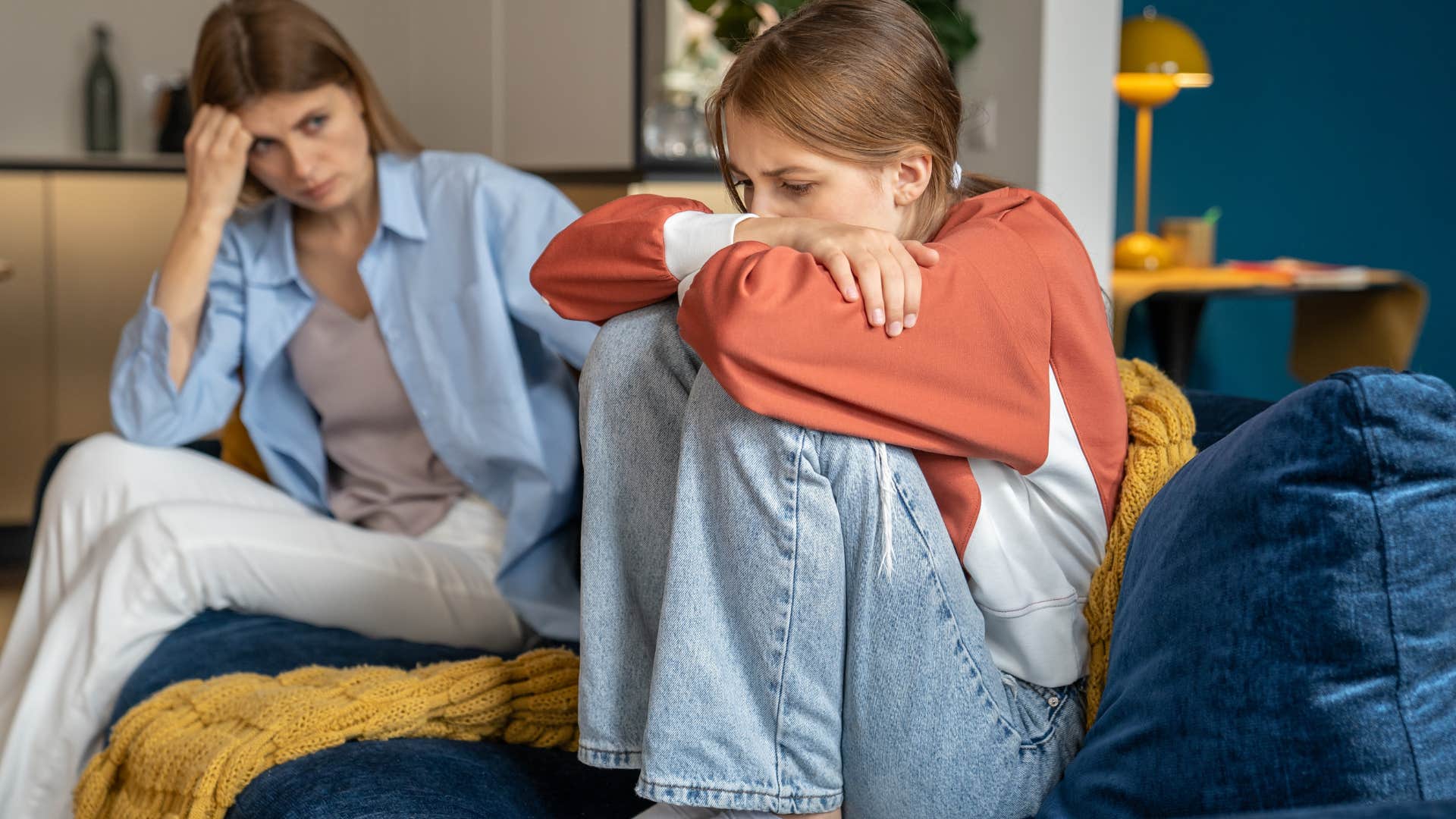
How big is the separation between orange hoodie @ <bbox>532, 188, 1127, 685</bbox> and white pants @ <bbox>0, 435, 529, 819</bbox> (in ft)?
2.40

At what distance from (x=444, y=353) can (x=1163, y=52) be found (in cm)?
286

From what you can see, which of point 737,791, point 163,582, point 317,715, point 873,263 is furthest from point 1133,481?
point 163,582

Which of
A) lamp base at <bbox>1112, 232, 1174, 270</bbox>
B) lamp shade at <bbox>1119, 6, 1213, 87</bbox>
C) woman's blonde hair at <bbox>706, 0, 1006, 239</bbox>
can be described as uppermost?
lamp shade at <bbox>1119, 6, 1213, 87</bbox>

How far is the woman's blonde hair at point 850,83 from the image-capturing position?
3.76 ft

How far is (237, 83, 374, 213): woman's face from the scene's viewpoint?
1.89 m

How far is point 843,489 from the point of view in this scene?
0.99 meters

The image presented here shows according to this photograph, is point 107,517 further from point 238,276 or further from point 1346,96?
point 1346,96

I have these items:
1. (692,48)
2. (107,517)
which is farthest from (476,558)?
(692,48)

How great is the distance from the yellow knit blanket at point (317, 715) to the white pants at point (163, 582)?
183 mm

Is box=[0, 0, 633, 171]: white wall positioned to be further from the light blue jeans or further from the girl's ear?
the light blue jeans

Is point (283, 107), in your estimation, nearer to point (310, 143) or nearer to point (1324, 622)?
point (310, 143)

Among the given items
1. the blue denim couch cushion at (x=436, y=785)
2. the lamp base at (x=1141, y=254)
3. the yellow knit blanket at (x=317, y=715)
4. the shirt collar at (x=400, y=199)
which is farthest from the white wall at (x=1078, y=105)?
the blue denim couch cushion at (x=436, y=785)

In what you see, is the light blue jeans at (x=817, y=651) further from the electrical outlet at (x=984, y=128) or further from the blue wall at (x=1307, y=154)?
the blue wall at (x=1307, y=154)

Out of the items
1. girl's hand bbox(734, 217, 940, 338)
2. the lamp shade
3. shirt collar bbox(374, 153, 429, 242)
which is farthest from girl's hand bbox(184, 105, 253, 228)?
the lamp shade
